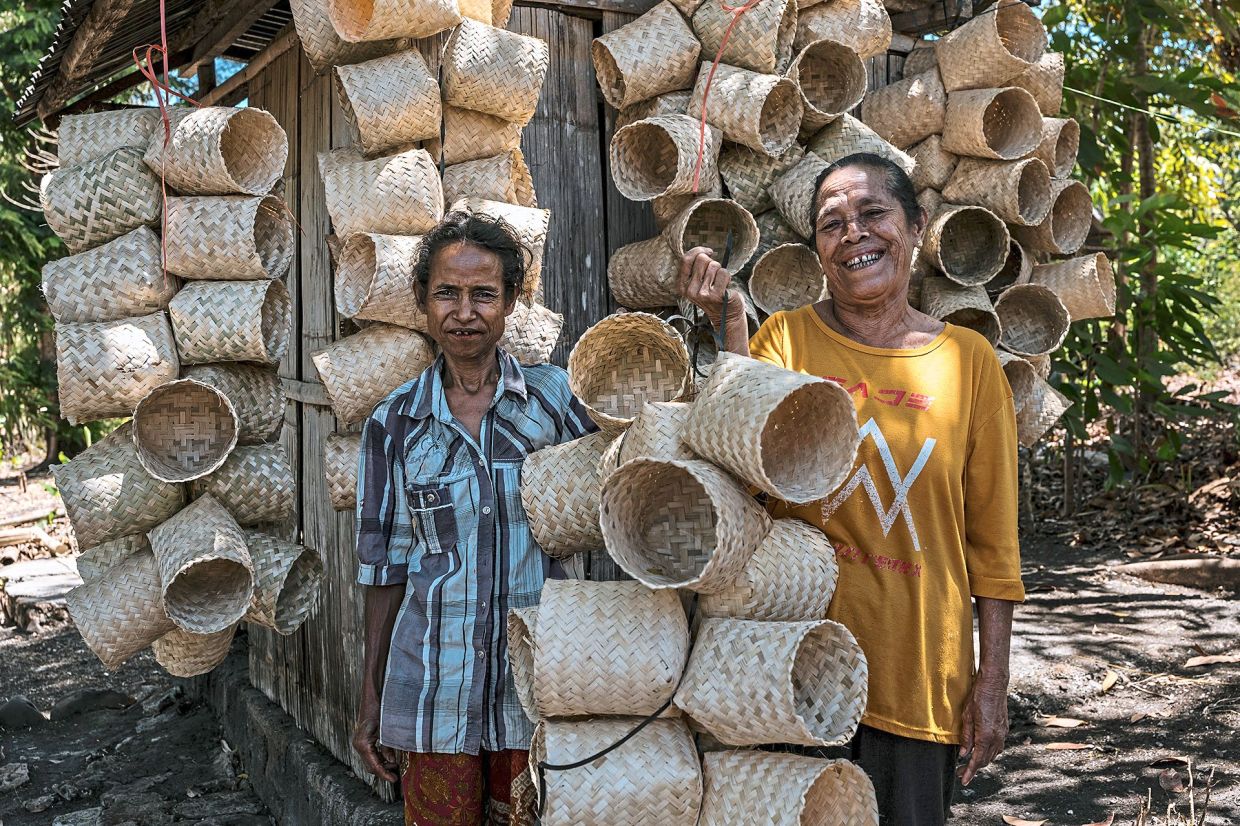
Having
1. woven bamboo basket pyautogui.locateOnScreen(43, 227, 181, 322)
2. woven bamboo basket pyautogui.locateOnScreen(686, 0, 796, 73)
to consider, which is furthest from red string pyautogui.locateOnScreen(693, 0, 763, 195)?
woven bamboo basket pyautogui.locateOnScreen(43, 227, 181, 322)

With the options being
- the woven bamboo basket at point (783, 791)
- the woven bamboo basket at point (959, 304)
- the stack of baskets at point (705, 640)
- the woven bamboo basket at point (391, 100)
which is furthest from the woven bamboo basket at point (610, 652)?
A: the woven bamboo basket at point (959, 304)

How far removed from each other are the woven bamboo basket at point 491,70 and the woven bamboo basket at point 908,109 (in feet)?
4.14

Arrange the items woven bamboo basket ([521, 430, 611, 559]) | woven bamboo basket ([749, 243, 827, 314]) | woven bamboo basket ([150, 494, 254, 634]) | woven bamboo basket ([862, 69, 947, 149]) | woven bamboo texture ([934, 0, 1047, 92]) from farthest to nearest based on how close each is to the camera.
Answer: woven bamboo basket ([862, 69, 947, 149])
woven bamboo texture ([934, 0, 1047, 92])
woven bamboo basket ([749, 243, 827, 314])
woven bamboo basket ([150, 494, 254, 634])
woven bamboo basket ([521, 430, 611, 559])

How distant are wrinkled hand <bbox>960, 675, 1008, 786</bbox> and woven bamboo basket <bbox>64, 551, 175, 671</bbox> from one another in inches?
70.6

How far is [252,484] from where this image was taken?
8.89 ft

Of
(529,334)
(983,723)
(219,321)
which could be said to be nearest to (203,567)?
(219,321)

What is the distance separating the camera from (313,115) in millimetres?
3580

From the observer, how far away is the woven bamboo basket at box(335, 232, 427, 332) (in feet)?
8.49

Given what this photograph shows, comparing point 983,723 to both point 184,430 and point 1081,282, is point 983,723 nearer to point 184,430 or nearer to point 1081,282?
point 1081,282

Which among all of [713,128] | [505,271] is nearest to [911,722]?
[505,271]

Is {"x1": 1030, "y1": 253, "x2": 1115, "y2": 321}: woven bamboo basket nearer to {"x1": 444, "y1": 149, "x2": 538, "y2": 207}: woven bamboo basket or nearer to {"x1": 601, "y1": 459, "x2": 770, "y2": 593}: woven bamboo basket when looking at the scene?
{"x1": 444, "y1": 149, "x2": 538, "y2": 207}: woven bamboo basket

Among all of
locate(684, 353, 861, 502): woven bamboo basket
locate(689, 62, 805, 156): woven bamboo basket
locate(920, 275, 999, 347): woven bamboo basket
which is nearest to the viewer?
locate(684, 353, 861, 502): woven bamboo basket

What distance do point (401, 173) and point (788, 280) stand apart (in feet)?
3.59

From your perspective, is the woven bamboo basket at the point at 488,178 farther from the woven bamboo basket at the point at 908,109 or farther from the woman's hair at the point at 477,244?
the woven bamboo basket at the point at 908,109
